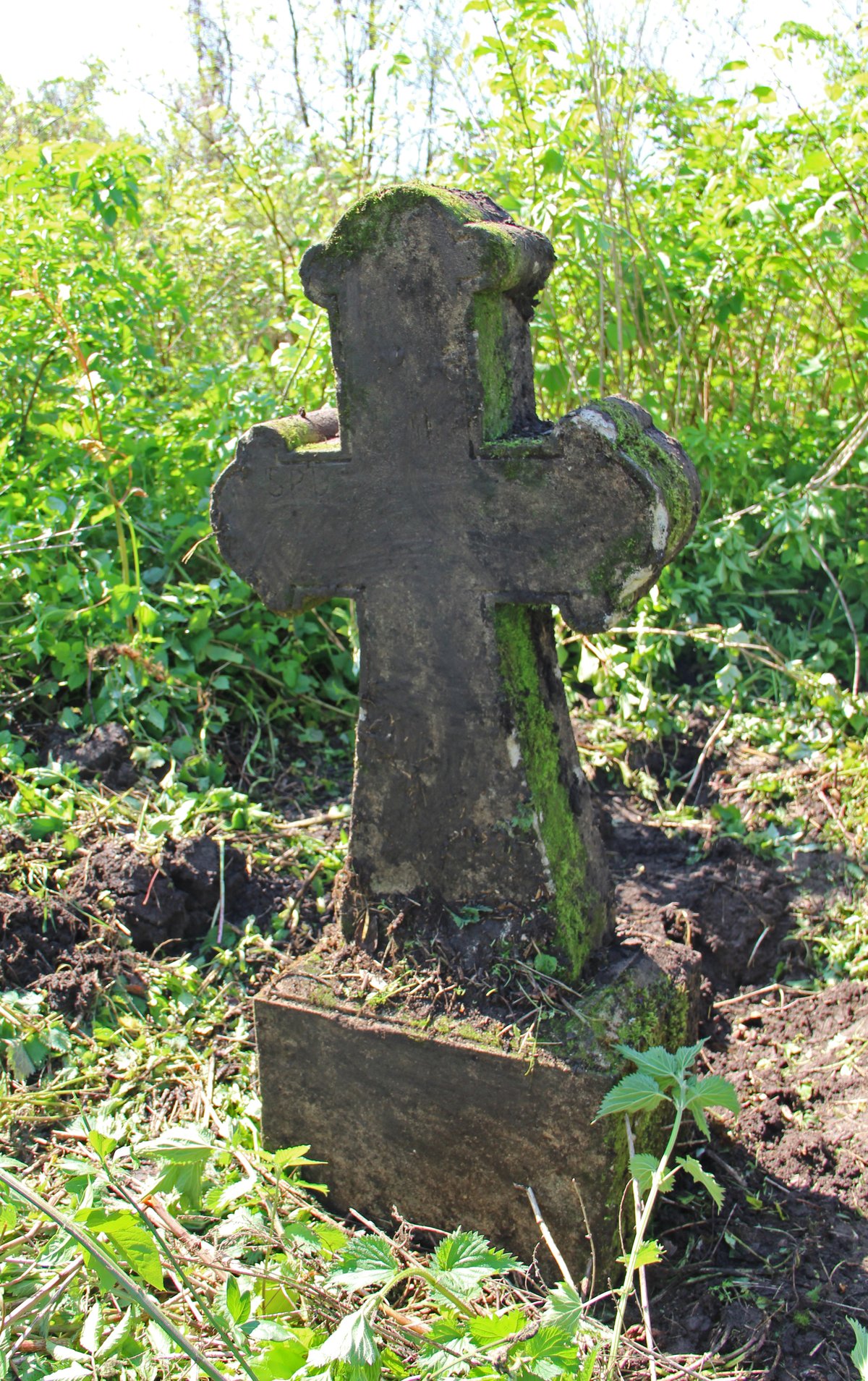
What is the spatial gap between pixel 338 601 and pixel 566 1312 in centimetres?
301

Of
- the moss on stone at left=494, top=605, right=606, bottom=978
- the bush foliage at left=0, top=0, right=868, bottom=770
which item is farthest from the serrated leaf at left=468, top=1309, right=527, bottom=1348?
the bush foliage at left=0, top=0, right=868, bottom=770

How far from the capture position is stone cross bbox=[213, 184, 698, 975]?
6.99 feet

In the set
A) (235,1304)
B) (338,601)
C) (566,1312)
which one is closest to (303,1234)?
(235,1304)

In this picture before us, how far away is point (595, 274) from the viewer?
4.44m

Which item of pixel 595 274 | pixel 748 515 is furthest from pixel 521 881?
pixel 595 274

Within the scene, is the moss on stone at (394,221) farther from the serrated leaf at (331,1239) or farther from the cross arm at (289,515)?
the serrated leaf at (331,1239)

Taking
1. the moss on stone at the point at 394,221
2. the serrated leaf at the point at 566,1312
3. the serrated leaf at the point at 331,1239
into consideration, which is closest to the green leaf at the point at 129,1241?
the serrated leaf at the point at 331,1239

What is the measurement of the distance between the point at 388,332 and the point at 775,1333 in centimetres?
215

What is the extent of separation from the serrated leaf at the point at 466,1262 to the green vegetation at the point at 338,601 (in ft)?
1.98

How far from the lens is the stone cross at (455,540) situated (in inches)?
83.9

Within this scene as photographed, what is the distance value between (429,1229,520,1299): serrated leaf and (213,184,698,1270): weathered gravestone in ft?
1.40

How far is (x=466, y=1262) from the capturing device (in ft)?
5.69

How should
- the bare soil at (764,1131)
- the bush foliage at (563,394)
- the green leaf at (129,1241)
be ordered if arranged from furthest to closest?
the bush foliage at (563,394)
the bare soil at (764,1131)
the green leaf at (129,1241)

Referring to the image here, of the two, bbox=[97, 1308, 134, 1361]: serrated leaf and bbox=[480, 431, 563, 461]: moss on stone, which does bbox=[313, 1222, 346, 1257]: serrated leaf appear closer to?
bbox=[97, 1308, 134, 1361]: serrated leaf
